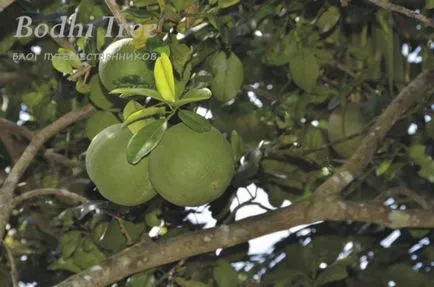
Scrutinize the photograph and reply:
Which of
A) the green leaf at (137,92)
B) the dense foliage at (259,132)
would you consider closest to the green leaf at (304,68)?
the dense foliage at (259,132)

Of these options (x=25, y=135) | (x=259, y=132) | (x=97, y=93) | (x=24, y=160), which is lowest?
(x=259, y=132)

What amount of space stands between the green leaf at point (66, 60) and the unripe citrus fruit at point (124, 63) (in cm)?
10

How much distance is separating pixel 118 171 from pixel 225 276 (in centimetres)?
66

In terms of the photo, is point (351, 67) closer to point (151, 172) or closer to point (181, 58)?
point (181, 58)

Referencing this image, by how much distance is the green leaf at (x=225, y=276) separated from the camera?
2160 millimetres

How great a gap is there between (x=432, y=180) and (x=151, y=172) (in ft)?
3.93

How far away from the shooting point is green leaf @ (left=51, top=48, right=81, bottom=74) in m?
1.78

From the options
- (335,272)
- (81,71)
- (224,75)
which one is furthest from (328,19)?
(81,71)

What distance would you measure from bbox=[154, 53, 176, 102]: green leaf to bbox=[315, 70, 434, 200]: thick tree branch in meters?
0.50

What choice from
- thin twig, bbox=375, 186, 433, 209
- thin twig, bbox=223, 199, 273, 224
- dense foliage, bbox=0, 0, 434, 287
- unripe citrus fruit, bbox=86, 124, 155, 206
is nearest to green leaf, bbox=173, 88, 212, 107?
unripe citrus fruit, bbox=86, 124, 155, 206

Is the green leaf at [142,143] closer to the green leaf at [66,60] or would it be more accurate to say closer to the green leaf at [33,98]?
the green leaf at [66,60]

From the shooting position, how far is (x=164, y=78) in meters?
1.53

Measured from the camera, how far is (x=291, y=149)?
229 cm

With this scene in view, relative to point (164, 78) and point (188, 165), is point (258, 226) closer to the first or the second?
point (188, 165)
